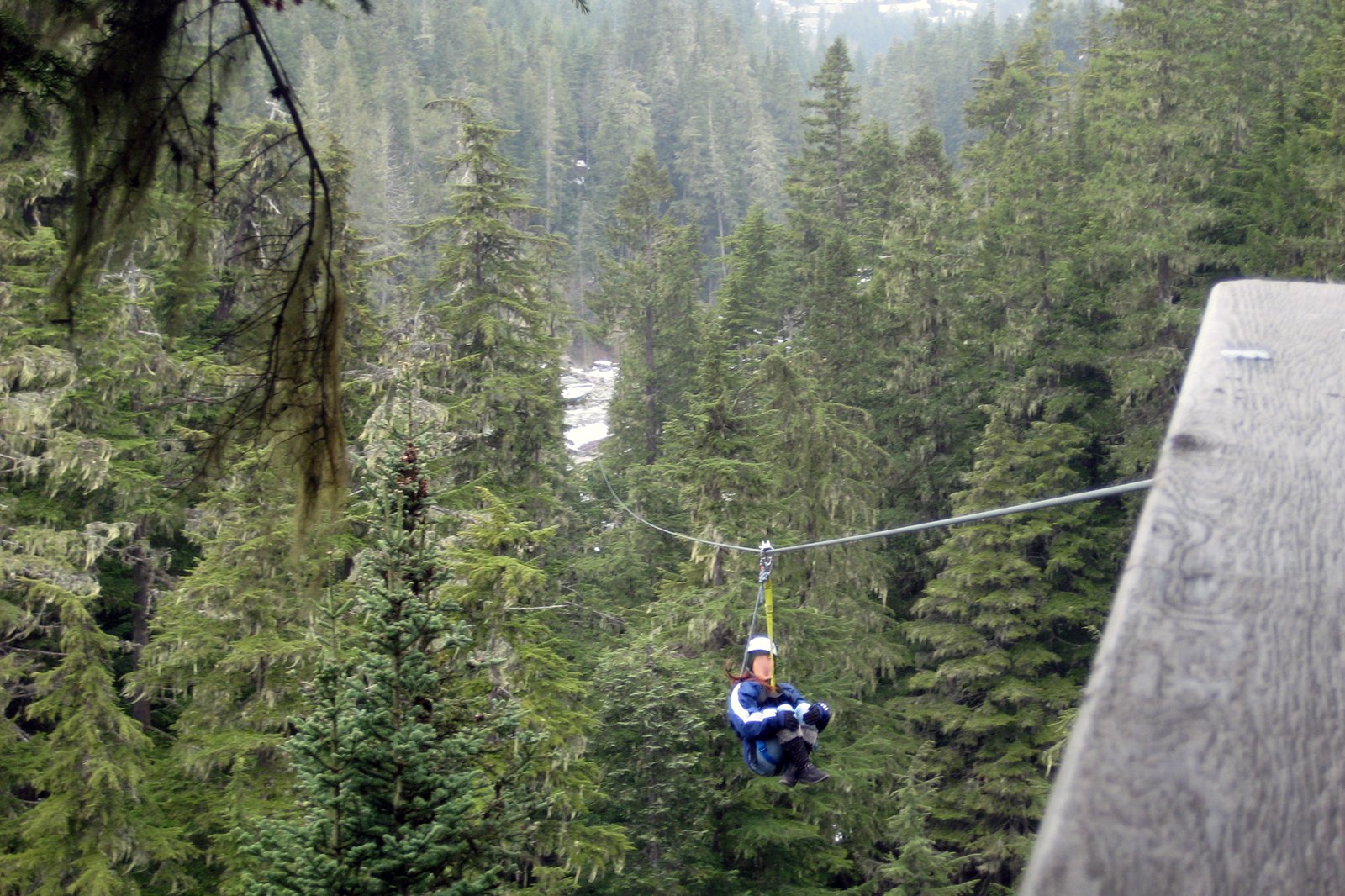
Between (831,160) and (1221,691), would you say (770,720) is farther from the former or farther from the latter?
(831,160)

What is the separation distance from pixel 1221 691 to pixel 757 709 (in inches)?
256

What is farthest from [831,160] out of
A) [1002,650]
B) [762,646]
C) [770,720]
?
[770,720]

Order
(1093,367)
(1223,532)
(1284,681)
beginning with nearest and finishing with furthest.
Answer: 1. (1284,681)
2. (1223,532)
3. (1093,367)

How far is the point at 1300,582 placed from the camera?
0.64 metres

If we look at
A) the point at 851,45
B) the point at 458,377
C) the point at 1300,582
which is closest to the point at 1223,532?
the point at 1300,582

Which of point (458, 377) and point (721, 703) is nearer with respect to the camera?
point (721, 703)

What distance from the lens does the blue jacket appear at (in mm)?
6672

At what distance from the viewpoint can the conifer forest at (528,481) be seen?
3438 mm

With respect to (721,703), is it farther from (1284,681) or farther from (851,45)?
(851,45)

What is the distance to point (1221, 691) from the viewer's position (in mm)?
562

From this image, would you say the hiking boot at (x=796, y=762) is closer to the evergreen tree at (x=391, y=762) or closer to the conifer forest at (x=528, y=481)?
the conifer forest at (x=528, y=481)

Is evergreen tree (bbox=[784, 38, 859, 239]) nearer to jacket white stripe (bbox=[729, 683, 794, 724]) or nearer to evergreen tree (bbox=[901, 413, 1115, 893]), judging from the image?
evergreen tree (bbox=[901, 413, 1115, 893])

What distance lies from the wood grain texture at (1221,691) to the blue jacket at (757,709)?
6124mm

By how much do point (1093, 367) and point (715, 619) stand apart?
46.7 ft
